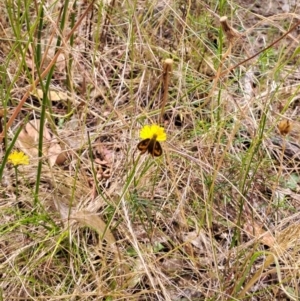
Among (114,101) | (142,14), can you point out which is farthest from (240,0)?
(114,101)

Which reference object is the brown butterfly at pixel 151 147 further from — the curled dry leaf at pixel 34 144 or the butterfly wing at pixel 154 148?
the curled dry leaf at pixel 34 144

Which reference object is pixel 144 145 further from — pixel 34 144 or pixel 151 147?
pixel 34 144

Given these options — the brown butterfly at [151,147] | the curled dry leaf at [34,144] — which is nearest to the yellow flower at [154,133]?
the brown butterfly at [151,147]

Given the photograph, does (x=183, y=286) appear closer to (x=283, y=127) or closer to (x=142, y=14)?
(x=283, y=127)

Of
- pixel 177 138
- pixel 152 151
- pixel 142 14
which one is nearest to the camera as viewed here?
pixel 152 151

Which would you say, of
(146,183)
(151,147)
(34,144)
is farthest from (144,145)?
(34,144)

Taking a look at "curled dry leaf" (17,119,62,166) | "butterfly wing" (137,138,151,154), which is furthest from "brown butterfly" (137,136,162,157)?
Answer: "curled dry leaf" (17,119,62,166)

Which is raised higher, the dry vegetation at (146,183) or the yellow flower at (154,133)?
the yellow flower at (154,133)
